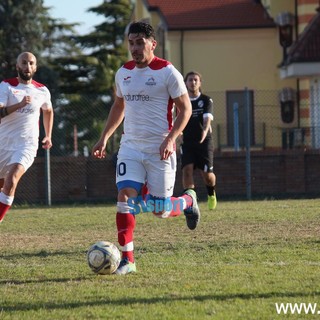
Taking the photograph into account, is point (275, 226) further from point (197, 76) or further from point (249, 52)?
point (249, 52)

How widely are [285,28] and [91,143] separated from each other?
822cm

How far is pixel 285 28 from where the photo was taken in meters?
33.4

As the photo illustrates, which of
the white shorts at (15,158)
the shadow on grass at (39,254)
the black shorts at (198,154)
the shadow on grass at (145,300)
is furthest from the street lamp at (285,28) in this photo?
the shadow on grass at (145,300)

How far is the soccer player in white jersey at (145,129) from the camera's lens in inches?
371

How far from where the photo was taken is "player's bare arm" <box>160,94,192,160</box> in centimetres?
930

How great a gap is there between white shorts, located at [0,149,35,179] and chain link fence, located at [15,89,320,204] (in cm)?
1006

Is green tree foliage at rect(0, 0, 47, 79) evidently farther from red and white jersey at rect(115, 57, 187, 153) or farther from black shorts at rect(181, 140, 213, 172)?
red and white jersey at rect(115, 57, 187, 153)

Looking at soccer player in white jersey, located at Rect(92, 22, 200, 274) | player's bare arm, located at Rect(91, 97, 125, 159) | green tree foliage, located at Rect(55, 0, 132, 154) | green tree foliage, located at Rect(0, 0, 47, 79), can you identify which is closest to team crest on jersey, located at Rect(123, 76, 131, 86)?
soccer player in white jersey, located at Rect(92, 22, 200, 274)

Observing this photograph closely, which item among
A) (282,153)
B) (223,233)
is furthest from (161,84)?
(282,153)

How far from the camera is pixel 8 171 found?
12055 millimetres

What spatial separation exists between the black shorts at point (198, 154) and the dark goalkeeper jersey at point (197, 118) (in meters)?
0.08

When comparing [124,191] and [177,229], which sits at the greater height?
[124,191]

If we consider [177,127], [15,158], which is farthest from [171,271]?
[15,158]

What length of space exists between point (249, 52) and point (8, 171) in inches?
916
